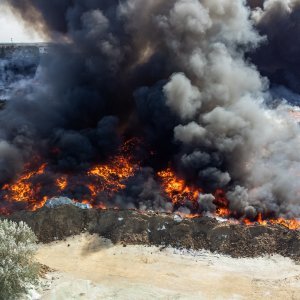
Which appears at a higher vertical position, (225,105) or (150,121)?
(225,105)

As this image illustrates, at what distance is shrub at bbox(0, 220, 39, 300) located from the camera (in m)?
27.0

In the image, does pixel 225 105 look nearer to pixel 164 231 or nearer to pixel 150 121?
pixel 150 121

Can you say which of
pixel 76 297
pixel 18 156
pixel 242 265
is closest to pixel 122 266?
pixel 76 297

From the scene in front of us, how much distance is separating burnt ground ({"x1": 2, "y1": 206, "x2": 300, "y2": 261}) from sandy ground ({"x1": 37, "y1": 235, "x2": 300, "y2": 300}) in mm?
733

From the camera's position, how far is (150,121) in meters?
51.6

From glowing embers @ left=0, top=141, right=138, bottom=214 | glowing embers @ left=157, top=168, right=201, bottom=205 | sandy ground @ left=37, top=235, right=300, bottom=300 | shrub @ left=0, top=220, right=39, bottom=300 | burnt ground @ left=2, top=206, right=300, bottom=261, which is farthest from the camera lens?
glowing embers @ left=157, top=168, right=201, bottom=205

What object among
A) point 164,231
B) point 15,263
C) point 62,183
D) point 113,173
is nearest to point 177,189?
point 113,173

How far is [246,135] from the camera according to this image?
4803 centimetres

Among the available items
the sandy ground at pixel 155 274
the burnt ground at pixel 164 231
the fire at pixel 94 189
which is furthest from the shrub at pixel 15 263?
the fire at pixel 94 189

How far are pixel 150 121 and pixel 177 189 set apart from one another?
30.2 ft

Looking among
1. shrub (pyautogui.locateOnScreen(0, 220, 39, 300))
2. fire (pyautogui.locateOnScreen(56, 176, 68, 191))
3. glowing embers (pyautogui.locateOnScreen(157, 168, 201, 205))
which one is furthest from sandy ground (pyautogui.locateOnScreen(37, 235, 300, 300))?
glowing embers (pyautogui.locateOnScreen(157, 168, 201, 205))

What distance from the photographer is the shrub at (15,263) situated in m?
27.0

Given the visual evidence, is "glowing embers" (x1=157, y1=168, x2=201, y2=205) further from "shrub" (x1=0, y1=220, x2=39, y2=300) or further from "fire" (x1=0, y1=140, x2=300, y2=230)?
"shrub" (x1=0, y1=220, x2=39, y2=300)

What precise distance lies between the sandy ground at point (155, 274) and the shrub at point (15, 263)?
221 cm
